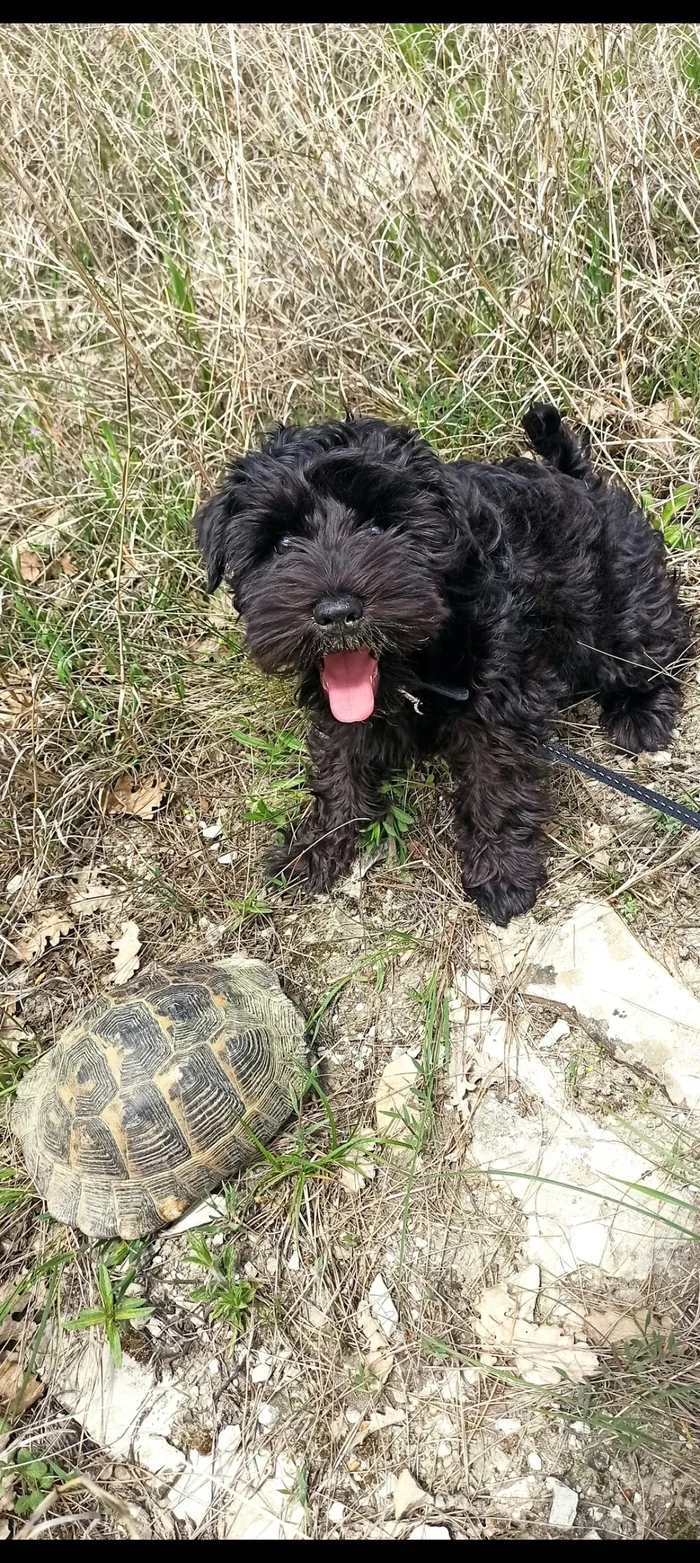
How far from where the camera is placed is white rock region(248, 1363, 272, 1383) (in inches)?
101

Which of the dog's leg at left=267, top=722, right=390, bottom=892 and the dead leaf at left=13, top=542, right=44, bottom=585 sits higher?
the dead leaf at left=13, top=542, right=44, bottom=585

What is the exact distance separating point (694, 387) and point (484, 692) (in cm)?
241

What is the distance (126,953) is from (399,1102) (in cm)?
123

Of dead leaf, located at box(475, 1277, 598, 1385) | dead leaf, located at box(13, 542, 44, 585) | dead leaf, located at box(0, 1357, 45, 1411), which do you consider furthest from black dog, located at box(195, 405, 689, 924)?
dead leaf, located at box(13, 542, 44, 585)

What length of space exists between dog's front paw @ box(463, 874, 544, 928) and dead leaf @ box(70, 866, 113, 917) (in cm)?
153

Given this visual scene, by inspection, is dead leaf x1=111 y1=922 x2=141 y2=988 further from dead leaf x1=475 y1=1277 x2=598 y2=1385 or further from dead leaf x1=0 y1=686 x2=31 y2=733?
dead leaf x1=475 y1=1277 x2=598 y2=1385

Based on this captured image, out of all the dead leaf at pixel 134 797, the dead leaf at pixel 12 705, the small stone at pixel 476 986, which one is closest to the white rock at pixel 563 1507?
the small stone at pixel 476 986

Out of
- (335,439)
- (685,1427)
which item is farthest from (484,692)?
(685,1427)

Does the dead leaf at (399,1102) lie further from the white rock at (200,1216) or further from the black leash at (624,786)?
the black leash at (624,786)

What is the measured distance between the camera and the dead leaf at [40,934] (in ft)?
11.8

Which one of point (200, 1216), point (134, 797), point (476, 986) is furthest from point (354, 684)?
point (200, 1216)

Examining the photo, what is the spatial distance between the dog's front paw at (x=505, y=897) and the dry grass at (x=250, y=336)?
0.68ft

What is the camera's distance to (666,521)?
13.7ft

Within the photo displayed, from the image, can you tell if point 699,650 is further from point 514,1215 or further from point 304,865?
point 514,1215
